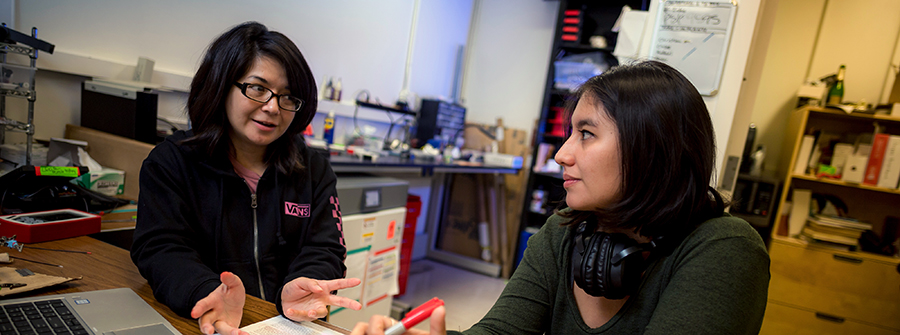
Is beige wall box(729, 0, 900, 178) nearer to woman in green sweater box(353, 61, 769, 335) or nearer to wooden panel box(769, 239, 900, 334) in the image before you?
wooden panel box(769, 239, 900, 334)

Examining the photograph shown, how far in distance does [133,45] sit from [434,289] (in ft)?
7.39

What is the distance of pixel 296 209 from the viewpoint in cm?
114

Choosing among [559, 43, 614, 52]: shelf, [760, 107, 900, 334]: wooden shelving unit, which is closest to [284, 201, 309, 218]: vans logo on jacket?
[559, 43, 614, 52]: shelf

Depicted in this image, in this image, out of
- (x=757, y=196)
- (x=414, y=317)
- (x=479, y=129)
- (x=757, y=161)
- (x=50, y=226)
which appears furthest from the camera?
Answer: (x=479, y=129)

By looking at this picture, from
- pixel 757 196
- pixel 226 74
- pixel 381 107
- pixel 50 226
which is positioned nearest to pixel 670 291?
pixel 226 74

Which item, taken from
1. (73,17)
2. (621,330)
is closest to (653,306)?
(621,330)

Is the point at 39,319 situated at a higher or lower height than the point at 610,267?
lower

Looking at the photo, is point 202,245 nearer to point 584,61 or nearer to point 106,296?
point 106,296

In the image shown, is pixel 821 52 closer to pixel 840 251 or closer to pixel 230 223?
pixel 840 251

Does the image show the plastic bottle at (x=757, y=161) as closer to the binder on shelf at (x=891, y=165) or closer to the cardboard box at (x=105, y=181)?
the binder on shelf at (x=891, y=165)

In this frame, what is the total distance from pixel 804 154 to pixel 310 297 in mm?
3179

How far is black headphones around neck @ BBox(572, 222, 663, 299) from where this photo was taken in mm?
745

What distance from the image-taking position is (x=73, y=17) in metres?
1.68

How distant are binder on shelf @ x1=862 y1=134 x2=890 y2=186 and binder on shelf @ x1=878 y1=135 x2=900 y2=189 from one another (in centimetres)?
2
